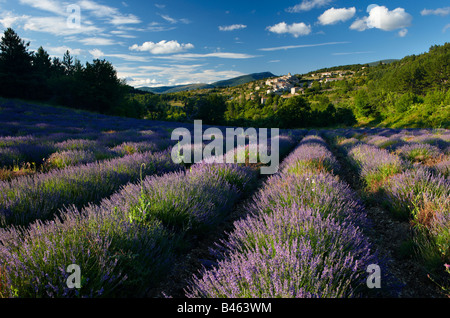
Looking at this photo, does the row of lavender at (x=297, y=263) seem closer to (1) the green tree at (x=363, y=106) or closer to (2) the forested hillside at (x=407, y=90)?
(2) the forested hillside at (x=407, y=90)

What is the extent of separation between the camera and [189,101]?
5803 cm

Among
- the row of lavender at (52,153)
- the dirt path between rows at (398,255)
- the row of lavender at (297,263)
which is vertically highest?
the row of lavender at (52,153)

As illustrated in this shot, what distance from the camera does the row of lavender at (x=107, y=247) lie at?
50.3 inches

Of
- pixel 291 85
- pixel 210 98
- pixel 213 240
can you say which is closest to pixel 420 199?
pixel 213 240

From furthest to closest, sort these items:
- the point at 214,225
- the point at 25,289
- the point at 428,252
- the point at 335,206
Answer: the point at 214,225 < the point at 335,206 < the point at 428,252 < the point at 25,289

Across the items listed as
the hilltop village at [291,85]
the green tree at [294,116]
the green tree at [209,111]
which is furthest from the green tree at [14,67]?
the hilltop village at [291,85]

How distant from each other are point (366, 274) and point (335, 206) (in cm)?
89

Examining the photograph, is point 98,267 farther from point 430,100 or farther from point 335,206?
point 430,100

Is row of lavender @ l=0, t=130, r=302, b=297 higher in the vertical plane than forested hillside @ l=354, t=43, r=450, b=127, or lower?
lower

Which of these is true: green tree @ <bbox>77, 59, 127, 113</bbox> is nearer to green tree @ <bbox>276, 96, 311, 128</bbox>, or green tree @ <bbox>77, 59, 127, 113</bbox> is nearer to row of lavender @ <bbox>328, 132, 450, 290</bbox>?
green tree @ <bbox>276, 96, 311, 128</bbox>

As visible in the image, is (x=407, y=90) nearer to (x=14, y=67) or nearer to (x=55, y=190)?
(x=55, y=190)

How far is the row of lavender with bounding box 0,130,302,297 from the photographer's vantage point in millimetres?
1278

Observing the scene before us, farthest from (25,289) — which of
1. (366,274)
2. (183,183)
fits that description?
(366,274)

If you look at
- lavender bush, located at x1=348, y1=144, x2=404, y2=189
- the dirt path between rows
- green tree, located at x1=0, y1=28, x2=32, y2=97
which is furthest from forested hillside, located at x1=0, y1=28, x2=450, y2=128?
the dirt path between rows
